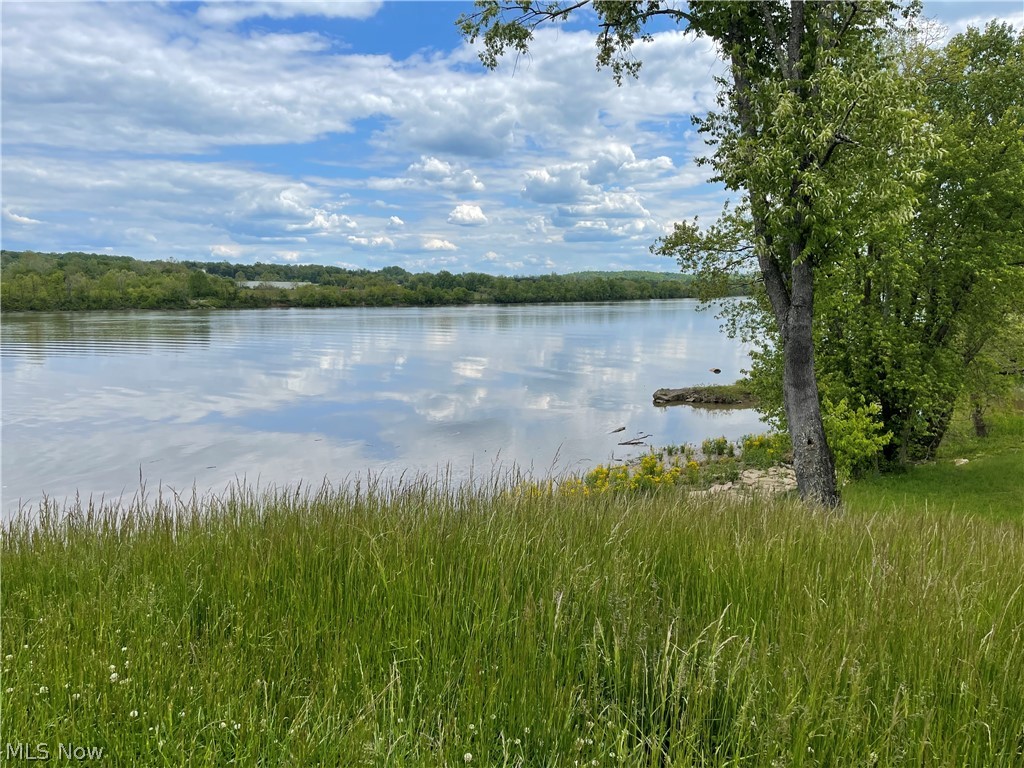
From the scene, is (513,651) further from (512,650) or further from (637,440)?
(637,440)

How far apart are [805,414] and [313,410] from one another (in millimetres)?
22730

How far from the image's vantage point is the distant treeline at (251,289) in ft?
344

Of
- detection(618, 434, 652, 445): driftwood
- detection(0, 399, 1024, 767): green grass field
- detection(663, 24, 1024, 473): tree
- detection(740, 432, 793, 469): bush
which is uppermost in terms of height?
detection(663, 24, 1024, 473): tree

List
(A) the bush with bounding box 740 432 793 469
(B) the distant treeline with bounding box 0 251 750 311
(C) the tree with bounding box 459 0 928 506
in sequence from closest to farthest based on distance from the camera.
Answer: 1. (C) the tree with bounding box 459 0 928 506
2. (A) the bush with bounding box 740 432 793 469
3. (B) the distant treeline with bounding box 0 251 750 311

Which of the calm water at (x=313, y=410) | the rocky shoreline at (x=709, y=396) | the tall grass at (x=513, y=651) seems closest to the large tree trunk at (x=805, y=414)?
the calm water at (x=313, y=410)

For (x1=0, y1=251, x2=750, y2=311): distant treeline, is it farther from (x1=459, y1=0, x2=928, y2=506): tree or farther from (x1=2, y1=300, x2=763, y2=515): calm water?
(x1=459, y1=0, x2=928, y2=506): tree

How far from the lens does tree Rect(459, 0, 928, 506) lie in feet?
24.8

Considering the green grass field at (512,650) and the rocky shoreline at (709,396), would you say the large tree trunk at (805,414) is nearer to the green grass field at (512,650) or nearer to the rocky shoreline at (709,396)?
the green grass field at (512,650)

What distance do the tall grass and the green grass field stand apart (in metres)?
0.01

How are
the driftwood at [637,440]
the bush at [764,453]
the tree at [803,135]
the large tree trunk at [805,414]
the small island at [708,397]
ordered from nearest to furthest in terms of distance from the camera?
1. the tree at [803,135]
2. the large tree trunk at [805,414]
3. the bush at [764,453]
4. the driftwood at [637,440]
5. the small island at [708,397]

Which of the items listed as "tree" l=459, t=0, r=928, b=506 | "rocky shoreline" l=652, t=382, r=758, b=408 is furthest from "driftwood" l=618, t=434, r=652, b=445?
"tree" l=459, t=0, r=928, b=506

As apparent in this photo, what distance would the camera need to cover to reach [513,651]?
2754 mm

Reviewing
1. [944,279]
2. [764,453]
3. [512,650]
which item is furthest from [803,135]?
[764,453]

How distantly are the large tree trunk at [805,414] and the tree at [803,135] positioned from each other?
0.02m
